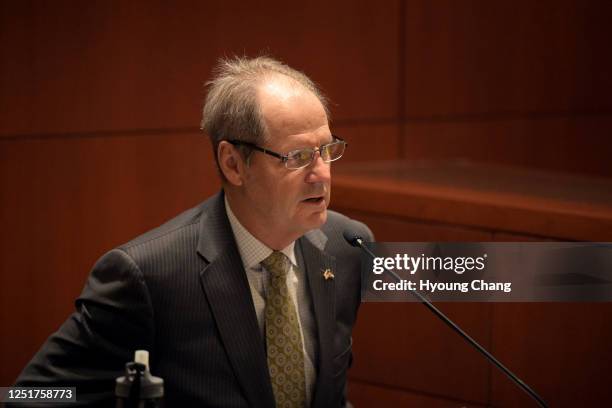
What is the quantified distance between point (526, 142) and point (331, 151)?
2944 millimetres

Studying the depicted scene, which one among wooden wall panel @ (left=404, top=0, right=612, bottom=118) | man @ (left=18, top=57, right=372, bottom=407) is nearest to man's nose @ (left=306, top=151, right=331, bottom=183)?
man @ (left=18, top=57, right=372, bottom=407)

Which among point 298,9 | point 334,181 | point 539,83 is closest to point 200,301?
point 334,181

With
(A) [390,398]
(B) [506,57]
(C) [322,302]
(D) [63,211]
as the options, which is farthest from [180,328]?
(B) [506,57]

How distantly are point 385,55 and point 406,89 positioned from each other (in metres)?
0.20

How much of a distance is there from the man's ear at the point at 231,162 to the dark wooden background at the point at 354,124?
0.97m

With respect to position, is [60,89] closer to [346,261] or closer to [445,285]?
[346,261]

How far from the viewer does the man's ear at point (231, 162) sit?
2.20 m

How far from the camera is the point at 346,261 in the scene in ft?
7.73

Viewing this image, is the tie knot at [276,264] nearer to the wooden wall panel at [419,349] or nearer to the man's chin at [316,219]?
the man's chin at [316,219]

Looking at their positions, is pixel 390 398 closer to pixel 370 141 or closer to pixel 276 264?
pixel 276 264

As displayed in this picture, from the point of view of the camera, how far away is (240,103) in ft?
7.07

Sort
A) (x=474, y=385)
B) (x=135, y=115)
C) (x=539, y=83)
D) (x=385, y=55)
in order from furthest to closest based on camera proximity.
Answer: (x=539, y=83)
(x=385, y=55)
(x=135, y=115)
(x=474, y=385)

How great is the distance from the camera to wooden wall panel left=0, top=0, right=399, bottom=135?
134 inches

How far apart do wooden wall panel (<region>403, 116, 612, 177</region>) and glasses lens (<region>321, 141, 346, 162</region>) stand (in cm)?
252
